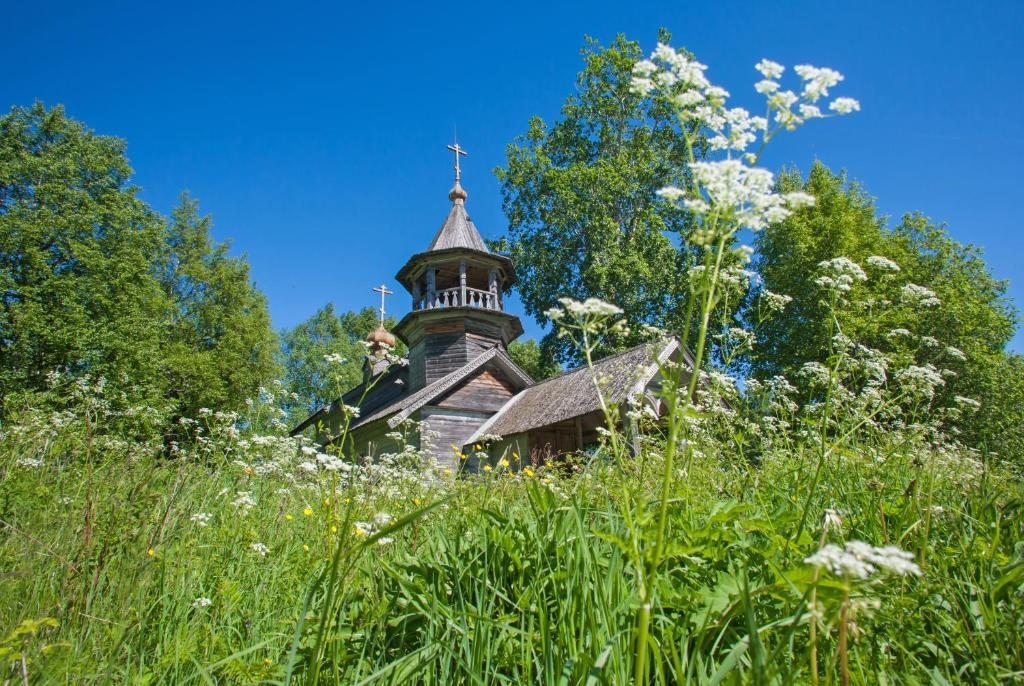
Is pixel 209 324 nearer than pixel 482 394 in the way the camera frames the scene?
No

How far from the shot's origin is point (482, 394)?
18.4m

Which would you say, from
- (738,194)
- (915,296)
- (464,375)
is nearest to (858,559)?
(738,194)

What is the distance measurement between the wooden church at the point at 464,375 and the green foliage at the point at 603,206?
2591mm

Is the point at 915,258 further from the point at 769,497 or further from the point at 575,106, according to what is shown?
the point at 769,497

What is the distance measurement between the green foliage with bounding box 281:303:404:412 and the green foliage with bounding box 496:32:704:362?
20546 millimetres

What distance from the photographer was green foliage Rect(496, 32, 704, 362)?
22.7 m

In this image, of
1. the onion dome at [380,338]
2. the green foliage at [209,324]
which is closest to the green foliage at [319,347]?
the onion dome at [380,338]

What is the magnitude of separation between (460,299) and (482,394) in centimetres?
377

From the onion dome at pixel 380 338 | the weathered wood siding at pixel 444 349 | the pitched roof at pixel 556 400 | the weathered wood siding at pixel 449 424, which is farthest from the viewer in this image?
the onion dome at pixel 380 338

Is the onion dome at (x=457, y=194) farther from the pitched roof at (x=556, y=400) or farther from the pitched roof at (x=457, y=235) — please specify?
the pitched roof at (x=556, y=400)

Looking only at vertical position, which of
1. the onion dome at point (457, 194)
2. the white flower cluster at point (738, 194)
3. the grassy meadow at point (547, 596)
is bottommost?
the grassy meadow at point (547, 596)

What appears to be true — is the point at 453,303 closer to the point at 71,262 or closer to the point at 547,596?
the point at 71,262

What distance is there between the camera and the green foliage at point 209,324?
81.9 feet

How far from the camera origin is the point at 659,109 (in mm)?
24484
